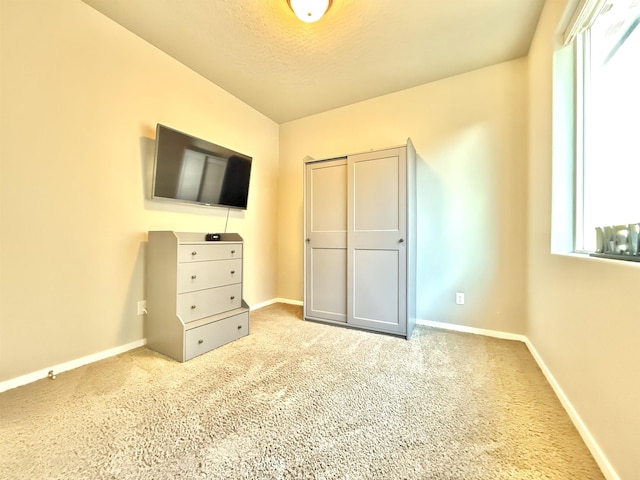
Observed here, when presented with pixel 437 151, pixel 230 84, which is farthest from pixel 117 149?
pixel 437 151

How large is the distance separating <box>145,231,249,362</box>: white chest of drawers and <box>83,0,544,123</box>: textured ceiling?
164cm

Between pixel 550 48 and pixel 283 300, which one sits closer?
pixel 550 48

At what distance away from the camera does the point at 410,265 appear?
231 centimetres

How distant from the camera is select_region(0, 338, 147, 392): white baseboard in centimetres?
149

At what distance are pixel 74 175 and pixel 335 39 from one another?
7.32 feet

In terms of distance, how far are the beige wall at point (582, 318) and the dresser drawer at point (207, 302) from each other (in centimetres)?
236

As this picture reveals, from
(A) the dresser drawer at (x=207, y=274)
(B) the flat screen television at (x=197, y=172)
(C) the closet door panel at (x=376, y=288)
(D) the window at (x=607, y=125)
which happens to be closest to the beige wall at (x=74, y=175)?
(B) the flat screen television at (x=197, y=172)

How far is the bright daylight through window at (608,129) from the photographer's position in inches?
40.1

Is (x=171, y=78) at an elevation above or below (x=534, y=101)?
above

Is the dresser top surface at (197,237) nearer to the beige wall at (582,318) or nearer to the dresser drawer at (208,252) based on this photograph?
the dresser drawer at (208,252)

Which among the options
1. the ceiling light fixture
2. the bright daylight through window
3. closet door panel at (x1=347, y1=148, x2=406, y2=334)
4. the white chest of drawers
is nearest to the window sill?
the bright daylight through window

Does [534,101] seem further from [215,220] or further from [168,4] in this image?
[215,220]

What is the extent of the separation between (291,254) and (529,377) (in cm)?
268

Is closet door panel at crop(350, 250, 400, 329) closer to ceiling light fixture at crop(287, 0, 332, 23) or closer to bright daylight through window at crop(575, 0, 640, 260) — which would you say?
bright daylight through window at crop(575, 0, 640, 260)
